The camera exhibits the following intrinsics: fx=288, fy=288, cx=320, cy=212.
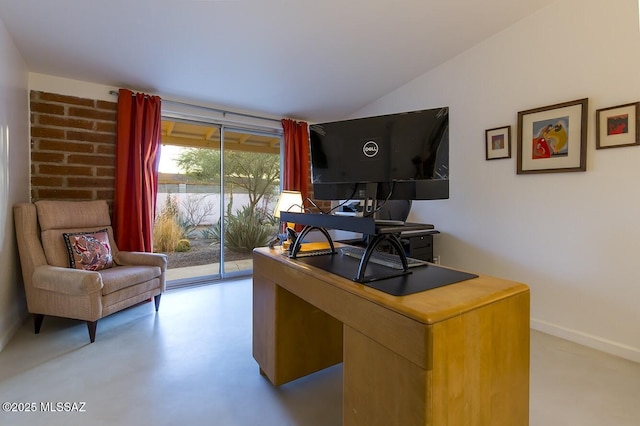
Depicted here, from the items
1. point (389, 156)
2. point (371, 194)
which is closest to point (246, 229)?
point (371, 194)

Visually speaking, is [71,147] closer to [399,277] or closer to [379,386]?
[399,277]

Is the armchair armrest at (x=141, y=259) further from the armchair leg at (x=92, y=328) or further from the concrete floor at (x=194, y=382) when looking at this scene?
the armchair leg at (x=92, y=328)

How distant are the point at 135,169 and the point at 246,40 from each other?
1774 mm

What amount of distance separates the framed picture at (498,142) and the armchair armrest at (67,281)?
346cm


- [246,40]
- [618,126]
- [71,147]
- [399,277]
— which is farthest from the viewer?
[71,147]

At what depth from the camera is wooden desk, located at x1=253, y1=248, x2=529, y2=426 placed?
79 centimetres

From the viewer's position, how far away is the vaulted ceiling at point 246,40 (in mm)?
2049

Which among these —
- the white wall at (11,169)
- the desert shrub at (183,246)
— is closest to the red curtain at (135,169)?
the desert shrub at (183,246)

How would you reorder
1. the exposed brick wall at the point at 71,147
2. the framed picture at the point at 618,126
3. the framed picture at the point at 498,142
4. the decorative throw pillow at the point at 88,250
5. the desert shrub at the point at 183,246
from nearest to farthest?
the framed picture at the point at 618,126, the decorative throw pillow at the point at 88,250, the framed picture at the point at 498,142, the exposed brick wall at the point at 71,147, the desert shrub at the point at 183,246

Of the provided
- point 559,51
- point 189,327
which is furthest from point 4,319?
point 559,51

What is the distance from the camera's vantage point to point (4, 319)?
6.91 feet

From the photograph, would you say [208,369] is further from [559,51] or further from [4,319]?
[559,51]

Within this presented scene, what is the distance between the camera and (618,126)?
200 centimetres

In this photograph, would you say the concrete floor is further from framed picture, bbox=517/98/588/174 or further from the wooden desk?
framed picture, bbox=517/98/588/174
